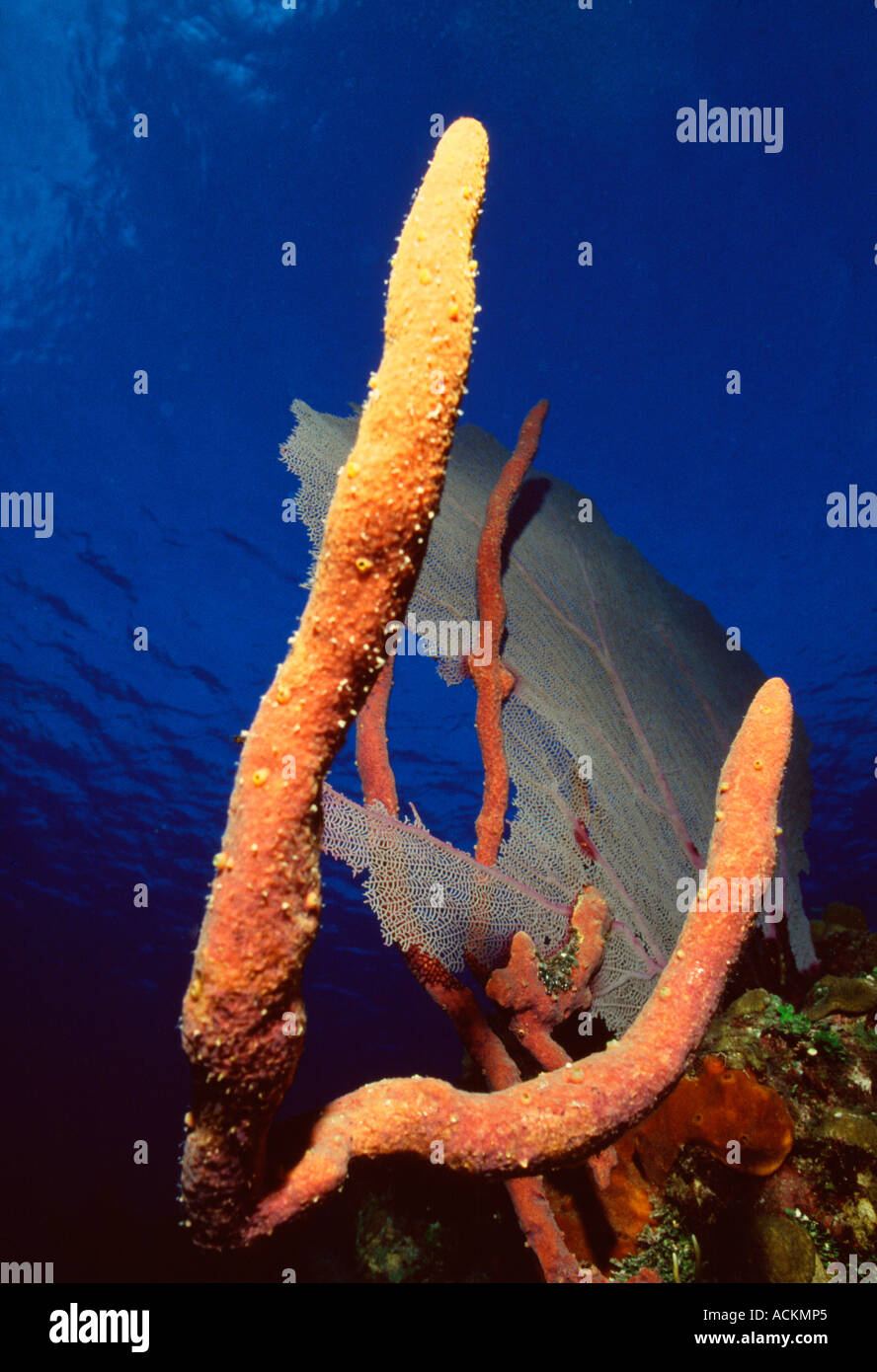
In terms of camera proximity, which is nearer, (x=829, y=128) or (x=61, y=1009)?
(x=829, y=128)

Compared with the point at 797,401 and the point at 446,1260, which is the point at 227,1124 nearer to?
the point at 446,1260

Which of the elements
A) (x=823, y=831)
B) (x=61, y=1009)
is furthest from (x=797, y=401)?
(x=61, y=1009)

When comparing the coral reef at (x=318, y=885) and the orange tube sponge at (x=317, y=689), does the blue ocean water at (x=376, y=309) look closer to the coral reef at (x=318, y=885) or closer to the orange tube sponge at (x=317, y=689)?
the coral reef at (x=318, y=885)

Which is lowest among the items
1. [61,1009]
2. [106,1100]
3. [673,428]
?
[106,1100]

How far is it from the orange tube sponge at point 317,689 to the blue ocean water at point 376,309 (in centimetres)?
967

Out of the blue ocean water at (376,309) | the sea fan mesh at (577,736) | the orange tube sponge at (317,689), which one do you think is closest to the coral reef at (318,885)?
the orange tube sponge at (317,689)

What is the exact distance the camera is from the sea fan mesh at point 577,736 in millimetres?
3635

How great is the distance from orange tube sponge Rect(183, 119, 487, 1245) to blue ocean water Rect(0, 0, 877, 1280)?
9.67 meters

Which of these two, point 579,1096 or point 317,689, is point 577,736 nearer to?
point 579,1096

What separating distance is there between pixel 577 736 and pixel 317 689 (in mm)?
3634

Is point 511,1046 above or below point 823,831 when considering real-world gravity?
below

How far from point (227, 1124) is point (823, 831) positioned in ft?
78.6

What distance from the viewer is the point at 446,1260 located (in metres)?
5.93

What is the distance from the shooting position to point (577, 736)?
4.70m
